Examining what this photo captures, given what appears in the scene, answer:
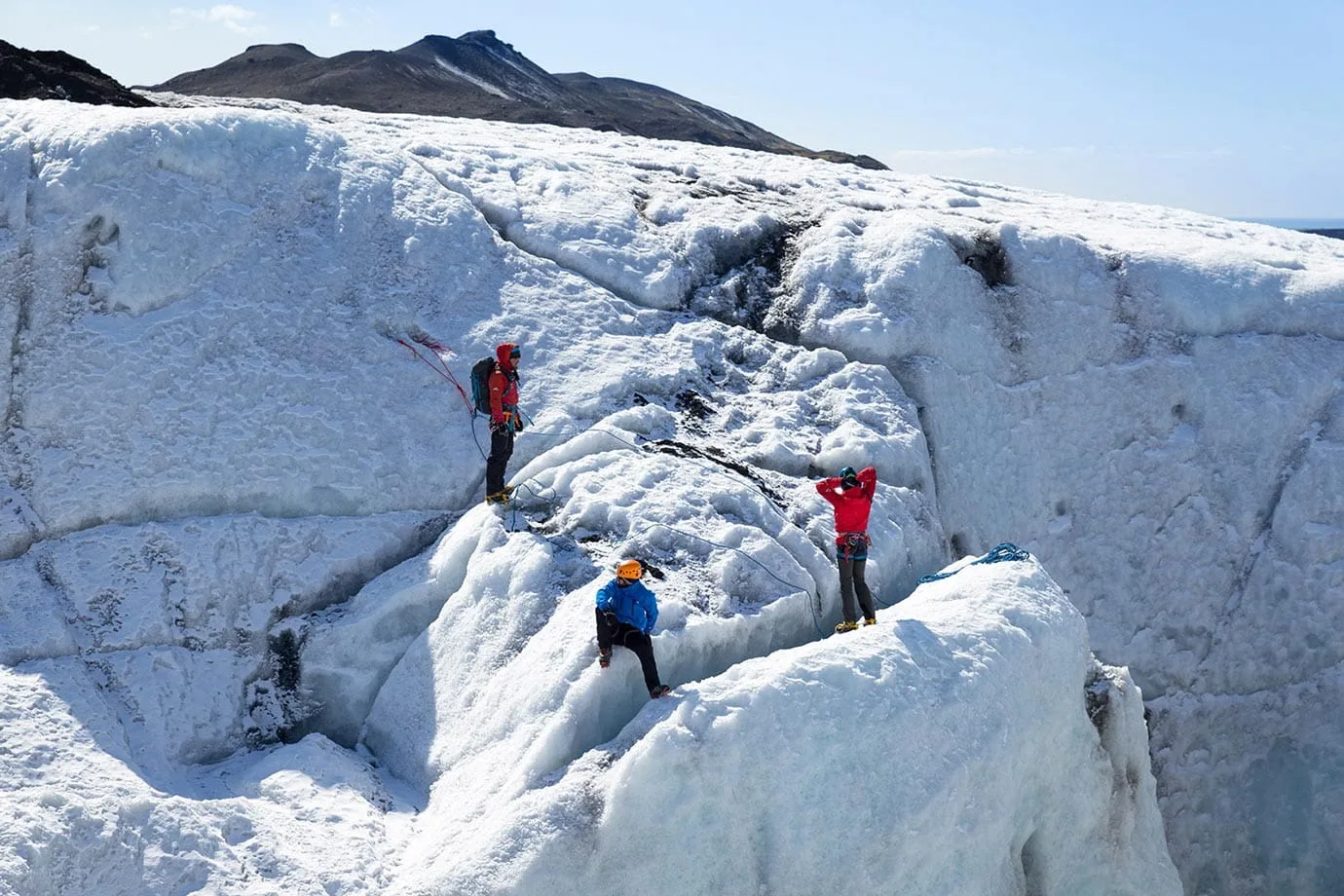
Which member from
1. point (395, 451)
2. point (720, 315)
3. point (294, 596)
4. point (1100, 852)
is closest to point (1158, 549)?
point (1100, 852)

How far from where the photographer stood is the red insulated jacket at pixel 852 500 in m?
9.85

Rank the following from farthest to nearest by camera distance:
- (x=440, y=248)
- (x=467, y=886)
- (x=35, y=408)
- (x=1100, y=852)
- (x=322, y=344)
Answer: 1. (x=440, y=248)
2. (x=322, y=344)
3. (x=35, y=408)
4. (x=1100, y=852)
5. (x=467, y=886)

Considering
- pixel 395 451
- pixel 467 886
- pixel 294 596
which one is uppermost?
pixel 395 451

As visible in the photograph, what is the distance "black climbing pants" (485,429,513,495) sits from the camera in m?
11.1

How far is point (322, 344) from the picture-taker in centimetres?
1264

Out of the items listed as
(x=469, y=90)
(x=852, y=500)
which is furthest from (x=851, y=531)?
(x=469, y=90)

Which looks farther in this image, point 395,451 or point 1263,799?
point 1263,799

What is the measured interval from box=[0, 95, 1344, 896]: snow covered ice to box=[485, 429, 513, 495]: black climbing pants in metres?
0.34

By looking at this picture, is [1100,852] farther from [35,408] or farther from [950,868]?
[35,408]

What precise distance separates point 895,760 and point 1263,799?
8.61 m

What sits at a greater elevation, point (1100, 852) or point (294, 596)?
point (294, 596)

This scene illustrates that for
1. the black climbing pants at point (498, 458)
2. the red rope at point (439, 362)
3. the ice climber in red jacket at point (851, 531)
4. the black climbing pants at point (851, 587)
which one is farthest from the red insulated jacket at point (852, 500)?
the red rope at point (439, 362)

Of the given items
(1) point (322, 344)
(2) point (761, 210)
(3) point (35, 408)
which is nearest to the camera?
(3) point (35, 408)

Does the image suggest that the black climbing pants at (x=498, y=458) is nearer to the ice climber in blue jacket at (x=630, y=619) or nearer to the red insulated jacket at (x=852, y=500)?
the ice climber in blue jacket at (x=630, y=619)
